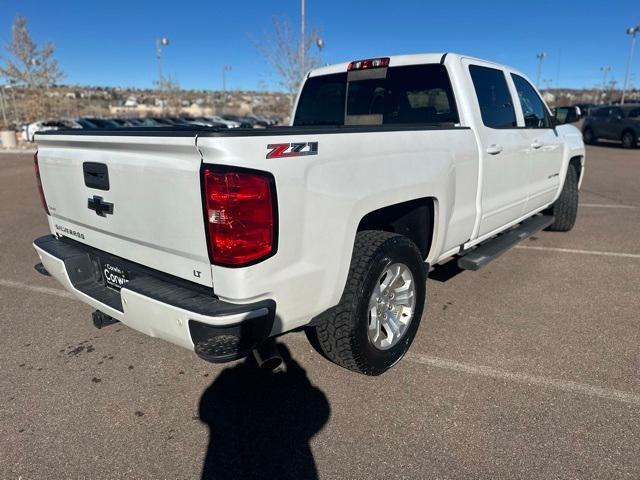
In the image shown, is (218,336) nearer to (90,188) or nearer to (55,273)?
(90,188)

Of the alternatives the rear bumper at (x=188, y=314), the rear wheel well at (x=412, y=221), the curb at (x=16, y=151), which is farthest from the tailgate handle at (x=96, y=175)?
the curb at (x=16, y=151)

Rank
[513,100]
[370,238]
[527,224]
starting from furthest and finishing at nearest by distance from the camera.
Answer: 1. [527,224]
2. [513,100]
3. [370,238]

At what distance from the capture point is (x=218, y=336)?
2.10m

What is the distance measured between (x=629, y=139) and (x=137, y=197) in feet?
73.3

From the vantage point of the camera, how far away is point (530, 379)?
9.61 ft

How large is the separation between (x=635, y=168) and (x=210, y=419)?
49.0 ft

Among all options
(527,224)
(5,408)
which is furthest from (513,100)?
(5,408)

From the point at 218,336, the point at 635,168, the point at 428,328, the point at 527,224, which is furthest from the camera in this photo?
the point at 635,168

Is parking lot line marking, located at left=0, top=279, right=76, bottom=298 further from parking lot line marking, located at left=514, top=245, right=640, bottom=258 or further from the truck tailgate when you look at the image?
parking lot line marking, located at left=514, top=245, right=640, bottom=258

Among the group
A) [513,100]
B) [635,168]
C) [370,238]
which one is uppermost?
[513,100]

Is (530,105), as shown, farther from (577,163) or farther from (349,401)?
(349,401)

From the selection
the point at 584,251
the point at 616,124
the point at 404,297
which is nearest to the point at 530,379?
the point at 404,297

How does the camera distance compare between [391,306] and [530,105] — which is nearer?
[391,306]

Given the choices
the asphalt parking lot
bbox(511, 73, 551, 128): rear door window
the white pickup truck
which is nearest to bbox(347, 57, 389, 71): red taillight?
the white pickup truck
